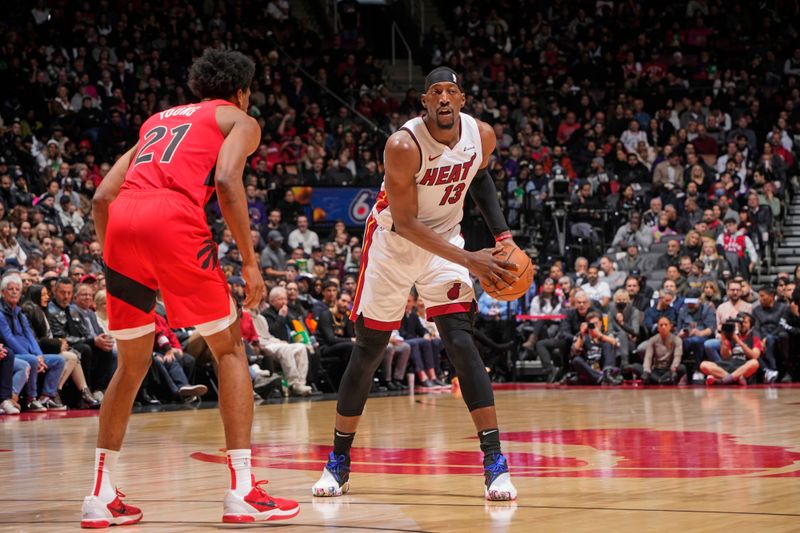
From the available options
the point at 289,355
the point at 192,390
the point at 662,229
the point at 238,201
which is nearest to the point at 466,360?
the point at 238,201

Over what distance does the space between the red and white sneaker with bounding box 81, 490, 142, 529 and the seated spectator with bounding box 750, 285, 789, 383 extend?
447 inches

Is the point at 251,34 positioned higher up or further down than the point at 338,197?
higher up

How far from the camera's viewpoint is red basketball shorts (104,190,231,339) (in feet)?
14.5

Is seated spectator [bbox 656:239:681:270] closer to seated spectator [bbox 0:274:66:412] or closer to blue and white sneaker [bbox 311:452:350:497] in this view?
seated spectator [bbox 0:274:66:412]

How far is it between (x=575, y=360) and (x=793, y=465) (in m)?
9.24

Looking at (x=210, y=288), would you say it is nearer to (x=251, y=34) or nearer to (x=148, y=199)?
(x=148, y=199)

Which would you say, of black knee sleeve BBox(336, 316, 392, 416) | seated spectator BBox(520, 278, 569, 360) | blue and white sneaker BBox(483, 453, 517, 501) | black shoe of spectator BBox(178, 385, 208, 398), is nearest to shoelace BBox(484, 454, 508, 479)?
blue and white sneaker BBox(483, 453, 517, 501)

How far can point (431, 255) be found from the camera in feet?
17.9

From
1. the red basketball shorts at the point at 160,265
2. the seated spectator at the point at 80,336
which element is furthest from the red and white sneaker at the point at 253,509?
the seated spectator at the point at 80,336

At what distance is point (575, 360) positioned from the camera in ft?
49.4

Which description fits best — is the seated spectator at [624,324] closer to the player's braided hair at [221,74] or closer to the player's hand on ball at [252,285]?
the player's braided hair at [221,74]

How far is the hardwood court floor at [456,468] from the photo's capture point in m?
4.32

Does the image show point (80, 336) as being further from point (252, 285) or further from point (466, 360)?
point (252, 285)

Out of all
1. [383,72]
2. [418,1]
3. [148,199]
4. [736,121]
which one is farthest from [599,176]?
[148,199]
